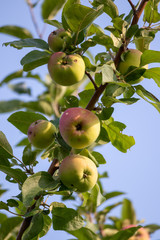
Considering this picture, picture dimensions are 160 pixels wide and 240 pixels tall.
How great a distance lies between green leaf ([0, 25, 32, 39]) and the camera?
99.5 inches

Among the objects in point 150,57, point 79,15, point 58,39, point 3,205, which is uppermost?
point 79,15

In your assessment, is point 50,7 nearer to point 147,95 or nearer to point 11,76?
point 11,76

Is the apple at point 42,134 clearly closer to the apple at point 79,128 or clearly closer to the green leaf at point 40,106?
the apple at point 79,128

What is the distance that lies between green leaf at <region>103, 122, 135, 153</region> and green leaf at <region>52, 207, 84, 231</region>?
18.2 inches

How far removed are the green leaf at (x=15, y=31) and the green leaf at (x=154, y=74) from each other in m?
1.17

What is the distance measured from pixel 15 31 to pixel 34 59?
3.61ft

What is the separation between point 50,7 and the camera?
8.19 feet

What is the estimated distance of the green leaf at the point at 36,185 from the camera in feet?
4.61

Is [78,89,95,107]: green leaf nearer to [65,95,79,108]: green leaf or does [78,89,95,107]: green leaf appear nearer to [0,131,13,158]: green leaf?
[65,95,79,108]: green leaf

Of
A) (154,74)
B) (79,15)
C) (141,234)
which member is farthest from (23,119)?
(141,234)

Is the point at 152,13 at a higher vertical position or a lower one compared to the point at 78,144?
higher

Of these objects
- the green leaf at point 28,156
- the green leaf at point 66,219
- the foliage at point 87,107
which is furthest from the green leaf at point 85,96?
the green leaf at point 66,219

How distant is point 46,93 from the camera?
2.25 m

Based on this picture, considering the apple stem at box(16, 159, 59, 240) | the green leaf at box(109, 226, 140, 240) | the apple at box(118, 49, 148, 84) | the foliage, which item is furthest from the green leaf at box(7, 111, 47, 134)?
the green leaf at box(109, 226, 140, 240)
